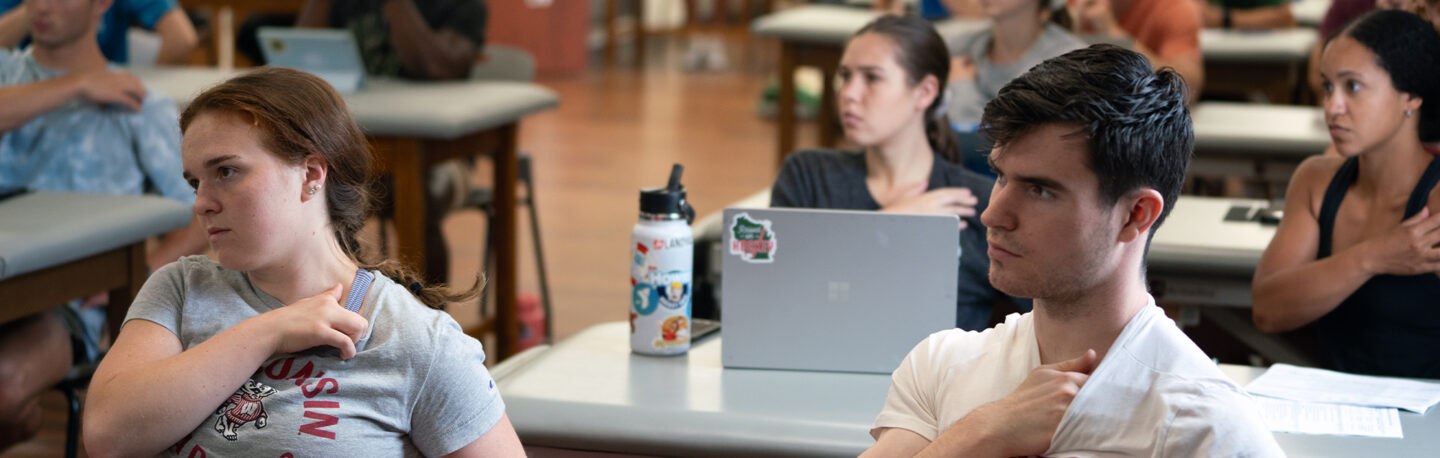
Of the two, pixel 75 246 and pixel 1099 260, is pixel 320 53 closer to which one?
pixel 75 246

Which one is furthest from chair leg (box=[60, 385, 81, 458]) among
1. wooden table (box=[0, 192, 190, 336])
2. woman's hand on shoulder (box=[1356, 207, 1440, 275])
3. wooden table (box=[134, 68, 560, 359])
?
woman's hand on shoulder (box=[1356, 207, 1440, 275])

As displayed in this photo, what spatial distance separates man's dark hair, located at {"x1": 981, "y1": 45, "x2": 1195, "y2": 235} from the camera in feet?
3.46

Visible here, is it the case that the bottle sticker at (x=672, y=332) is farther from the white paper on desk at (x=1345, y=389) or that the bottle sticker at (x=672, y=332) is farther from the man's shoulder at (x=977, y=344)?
the white paper on desk at (x=1345, y=389)

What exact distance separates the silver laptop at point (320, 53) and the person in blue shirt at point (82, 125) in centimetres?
73

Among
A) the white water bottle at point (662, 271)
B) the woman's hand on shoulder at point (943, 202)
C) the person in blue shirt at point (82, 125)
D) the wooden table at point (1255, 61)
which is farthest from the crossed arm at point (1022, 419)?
the wooden table at point (1255, 61)

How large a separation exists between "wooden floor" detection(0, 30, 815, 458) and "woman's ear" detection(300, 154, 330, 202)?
5.68ft

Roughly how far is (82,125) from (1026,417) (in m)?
2.01

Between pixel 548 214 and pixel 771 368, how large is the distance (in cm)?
336

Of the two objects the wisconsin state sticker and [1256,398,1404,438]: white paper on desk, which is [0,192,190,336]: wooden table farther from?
[1256,398,1404,438]: white paper on desk

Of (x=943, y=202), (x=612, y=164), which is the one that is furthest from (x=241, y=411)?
(x=612, y=164)

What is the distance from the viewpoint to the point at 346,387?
1.23 meters

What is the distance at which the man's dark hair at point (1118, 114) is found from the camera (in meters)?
1.05

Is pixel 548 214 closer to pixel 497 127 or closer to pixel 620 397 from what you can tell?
pixel 497 127

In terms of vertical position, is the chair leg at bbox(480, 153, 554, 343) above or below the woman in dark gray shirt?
below
